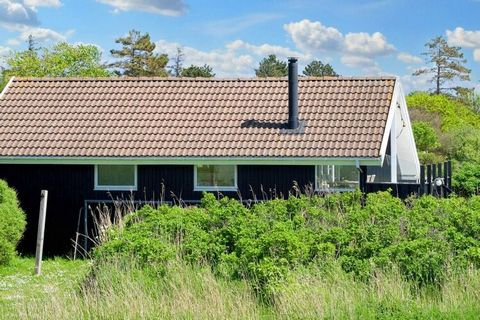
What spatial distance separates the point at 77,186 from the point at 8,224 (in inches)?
163

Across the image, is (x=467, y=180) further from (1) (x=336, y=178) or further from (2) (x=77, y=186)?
(2) (x=77, y=186)

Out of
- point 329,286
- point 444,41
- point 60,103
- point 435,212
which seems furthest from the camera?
point 444,41

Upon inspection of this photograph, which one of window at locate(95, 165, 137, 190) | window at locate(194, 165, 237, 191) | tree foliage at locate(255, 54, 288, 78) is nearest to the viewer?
window at locate(194, 165, 237, 191)

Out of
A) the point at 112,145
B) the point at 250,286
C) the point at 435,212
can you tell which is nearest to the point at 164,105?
the point at 112,145

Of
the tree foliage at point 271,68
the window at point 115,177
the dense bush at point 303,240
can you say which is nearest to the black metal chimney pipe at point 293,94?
the window at point 115,177

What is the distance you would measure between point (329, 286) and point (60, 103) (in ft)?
54.4

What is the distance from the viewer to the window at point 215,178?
24078mm

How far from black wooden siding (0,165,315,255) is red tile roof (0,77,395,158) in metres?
0.50

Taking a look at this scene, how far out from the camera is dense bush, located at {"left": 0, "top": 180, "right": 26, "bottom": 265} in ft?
67.9

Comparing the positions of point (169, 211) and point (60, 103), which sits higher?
point (60, 103)

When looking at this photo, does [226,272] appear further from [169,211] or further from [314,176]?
[314,176]

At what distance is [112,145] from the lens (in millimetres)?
24938

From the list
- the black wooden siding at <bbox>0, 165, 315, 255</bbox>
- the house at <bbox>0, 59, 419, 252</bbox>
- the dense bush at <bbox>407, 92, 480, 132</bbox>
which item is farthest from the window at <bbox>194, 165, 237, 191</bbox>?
the dense bush at <bbox>407, 92, 480, 132</bbox>

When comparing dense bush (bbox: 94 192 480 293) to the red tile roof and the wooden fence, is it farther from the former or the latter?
the red tile roof
